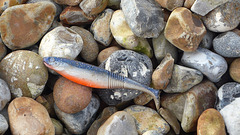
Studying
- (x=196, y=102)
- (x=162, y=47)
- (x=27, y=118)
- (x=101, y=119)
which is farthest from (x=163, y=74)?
(x=27, y=118)

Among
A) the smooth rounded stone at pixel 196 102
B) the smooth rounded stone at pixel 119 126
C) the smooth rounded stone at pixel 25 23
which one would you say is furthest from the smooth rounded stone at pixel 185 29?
the smooth rounded stone at pixel 25 23

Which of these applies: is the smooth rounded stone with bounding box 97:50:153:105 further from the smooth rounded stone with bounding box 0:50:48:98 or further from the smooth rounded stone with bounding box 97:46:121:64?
the smooth rounded stone with bounding box 0:50:48:98

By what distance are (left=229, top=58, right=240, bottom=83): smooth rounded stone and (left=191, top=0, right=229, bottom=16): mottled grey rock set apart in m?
0.70

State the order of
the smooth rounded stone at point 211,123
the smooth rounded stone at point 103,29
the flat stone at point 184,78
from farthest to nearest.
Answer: the smooth rounded stone at point 103,29 < the flat stone at point 184,78 < the smooth rounded stone at point 211,123

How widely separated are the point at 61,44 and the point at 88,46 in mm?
446

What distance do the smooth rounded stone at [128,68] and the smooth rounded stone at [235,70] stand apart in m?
0.99

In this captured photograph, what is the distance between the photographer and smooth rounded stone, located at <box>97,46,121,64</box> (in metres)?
3.54

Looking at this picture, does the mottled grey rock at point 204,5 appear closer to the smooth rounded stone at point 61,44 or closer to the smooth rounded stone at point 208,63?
the smooth rounded stone at point 208,63

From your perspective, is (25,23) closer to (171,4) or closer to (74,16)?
(74,16)

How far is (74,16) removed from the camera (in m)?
3.65

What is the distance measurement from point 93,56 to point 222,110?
1714 mm

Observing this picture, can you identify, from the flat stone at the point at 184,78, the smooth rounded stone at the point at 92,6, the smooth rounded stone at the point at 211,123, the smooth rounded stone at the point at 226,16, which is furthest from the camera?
the smooth rounded stone at the point at 92,6

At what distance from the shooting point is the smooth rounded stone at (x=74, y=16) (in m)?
3.63

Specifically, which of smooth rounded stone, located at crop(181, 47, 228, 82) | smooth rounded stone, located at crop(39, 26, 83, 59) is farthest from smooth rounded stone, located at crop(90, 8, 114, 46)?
smooth rounded stone, located at crop(181, 47, 228, 82)
